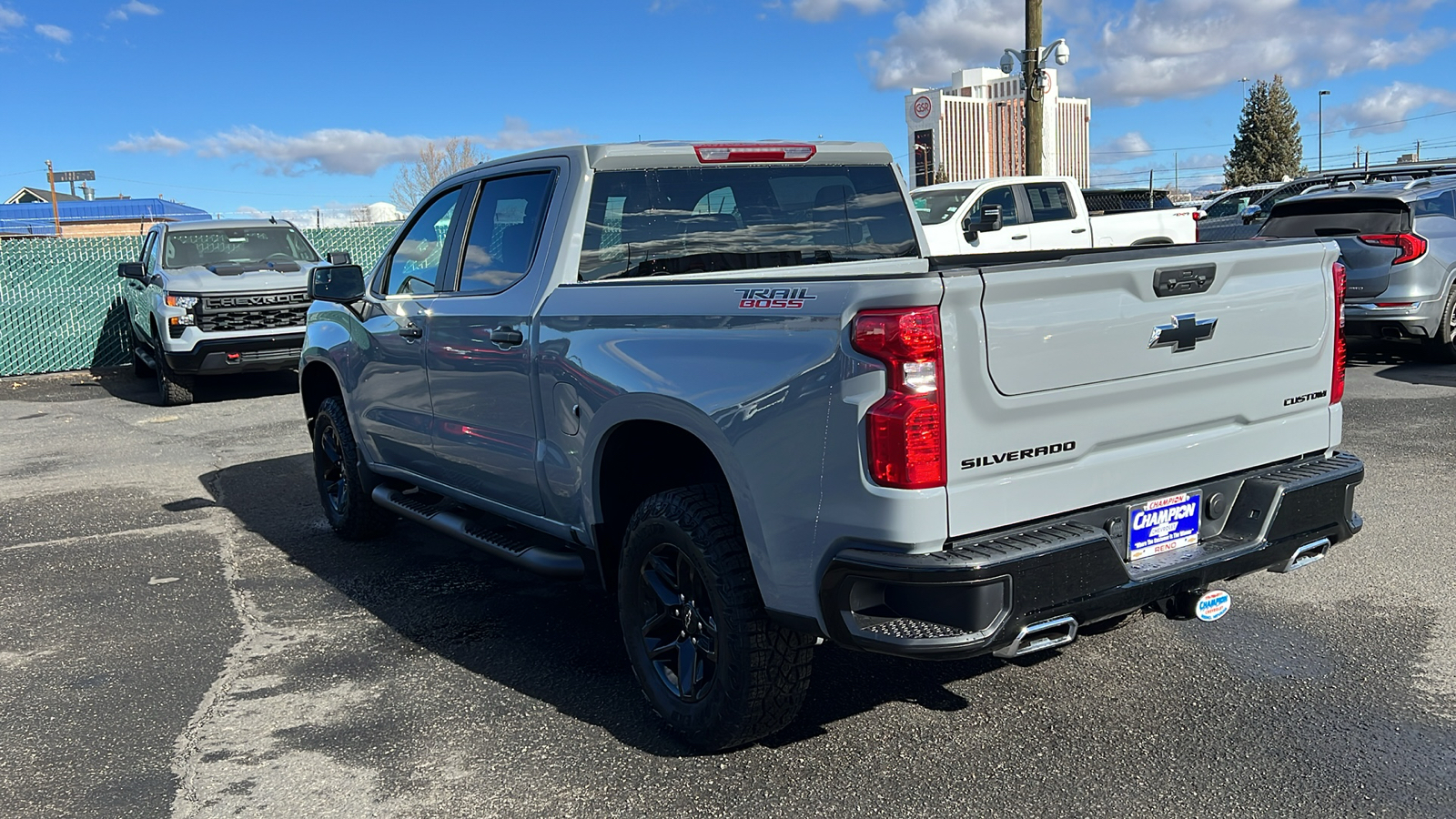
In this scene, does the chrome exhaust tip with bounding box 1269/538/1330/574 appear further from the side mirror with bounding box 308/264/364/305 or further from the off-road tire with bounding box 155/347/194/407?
the off-road tire with bounding box 155/347/194/407

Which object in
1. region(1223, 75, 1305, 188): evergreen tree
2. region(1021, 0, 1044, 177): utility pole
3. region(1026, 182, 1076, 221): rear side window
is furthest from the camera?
region(1223, 75, 1305, 188): evergreen tree

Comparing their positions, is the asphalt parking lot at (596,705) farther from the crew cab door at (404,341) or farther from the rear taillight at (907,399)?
the rear taillight at (907,399)

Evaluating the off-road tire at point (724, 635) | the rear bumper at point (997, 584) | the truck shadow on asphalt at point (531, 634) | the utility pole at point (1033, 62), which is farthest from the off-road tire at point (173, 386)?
the utility pole at point (1033, 62)

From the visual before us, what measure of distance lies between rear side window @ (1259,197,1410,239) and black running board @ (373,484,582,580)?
8321 mm

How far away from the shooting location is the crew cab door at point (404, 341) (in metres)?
5.31

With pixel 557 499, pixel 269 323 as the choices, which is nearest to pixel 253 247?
pixel 269 323

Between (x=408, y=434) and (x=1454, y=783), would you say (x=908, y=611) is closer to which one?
(x=1454, y=783)

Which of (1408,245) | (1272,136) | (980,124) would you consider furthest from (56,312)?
(980,124)

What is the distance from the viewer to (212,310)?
498 inches

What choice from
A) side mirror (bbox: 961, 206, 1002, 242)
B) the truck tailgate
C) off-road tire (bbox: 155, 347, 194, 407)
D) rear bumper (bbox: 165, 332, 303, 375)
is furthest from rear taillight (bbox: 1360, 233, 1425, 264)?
off-road tire (bbox: 155, 347, 194, 407)

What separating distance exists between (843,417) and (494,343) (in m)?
2.01

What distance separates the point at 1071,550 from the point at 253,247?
43.1 ft

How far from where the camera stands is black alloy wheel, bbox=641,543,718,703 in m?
3.70

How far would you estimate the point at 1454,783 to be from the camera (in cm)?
332
